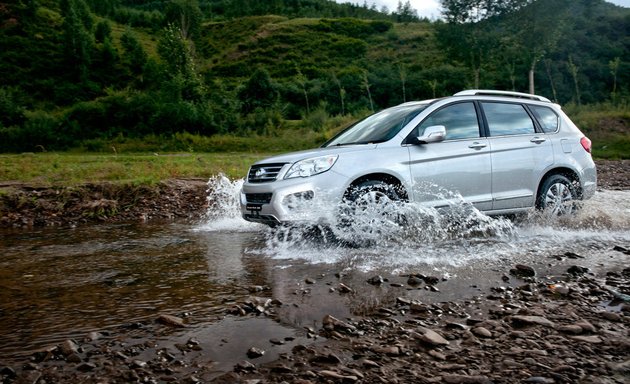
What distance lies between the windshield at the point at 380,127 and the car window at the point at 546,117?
1.82 m

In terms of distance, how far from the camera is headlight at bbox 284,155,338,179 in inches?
219

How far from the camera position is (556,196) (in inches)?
265

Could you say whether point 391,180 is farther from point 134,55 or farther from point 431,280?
point 134,55

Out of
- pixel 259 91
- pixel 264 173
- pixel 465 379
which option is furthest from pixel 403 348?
pixel 259 91

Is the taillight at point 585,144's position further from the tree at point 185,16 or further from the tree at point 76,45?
the tree at point 185,16

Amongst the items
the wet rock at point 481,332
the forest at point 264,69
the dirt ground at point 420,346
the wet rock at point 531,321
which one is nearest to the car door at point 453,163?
the dirt ground at point 420,346

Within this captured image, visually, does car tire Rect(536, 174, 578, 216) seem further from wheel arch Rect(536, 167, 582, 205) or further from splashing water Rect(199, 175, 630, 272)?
splashing water Rect(199, 175, 630, 272)

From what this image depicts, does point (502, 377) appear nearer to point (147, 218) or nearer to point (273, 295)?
point (273, 295)

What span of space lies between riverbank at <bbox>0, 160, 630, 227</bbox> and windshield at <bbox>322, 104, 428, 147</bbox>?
4084 millimetres

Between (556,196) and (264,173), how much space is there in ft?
13.1

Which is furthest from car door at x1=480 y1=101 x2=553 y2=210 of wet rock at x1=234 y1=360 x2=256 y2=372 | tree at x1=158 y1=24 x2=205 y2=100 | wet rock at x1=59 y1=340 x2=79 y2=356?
tree at x1=158 y1=24 x2=205 y2=100

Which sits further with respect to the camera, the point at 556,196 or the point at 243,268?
the point at 556,196

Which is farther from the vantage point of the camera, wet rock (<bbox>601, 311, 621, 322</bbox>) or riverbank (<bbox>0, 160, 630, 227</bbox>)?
riverbank (<bbox>0, 160, 630, 227</bbox>)

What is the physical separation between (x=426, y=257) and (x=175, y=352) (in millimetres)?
3094
